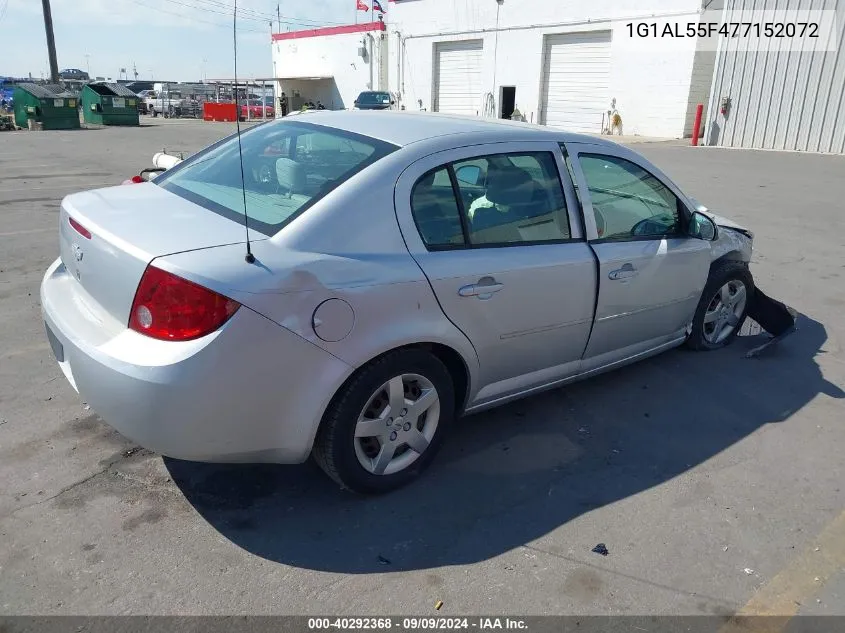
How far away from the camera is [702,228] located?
4367mm

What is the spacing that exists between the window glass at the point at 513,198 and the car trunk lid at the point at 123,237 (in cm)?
104

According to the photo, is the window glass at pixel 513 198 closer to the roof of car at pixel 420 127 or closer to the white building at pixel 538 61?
the roof of car at pixel 420 127

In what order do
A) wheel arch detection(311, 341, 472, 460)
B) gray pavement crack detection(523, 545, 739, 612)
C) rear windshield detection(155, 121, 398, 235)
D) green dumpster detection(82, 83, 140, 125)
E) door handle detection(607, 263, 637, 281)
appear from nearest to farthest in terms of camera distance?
gray pavement crack detection(523, 545, 739, 612)
wheel arch detection(311, 341, 472, 460)
rear windshield detection(155, 121, 398, 235)
door handle detection(607, 263, 637, 281)
green dumpster detection(82, 83, 140, 125)

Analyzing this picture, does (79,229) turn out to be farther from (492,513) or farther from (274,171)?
(492,513)

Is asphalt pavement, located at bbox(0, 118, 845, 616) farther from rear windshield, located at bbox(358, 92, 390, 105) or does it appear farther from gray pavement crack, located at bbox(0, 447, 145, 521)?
rear windshield, located at bbox(358, 92, 390, 105)

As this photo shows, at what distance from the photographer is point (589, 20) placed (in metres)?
28.6

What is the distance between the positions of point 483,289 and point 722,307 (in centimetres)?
266

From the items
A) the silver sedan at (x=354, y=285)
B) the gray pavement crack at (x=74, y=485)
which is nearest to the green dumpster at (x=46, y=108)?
the silver sedan at (x=354, y=285)

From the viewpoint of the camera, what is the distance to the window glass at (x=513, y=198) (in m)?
3.20

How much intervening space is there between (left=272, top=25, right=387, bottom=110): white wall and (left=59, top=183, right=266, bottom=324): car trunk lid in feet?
134

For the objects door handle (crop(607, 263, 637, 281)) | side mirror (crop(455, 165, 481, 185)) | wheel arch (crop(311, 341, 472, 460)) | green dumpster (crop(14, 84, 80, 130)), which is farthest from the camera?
green dumpster (crop(14, 84, 80, 130))

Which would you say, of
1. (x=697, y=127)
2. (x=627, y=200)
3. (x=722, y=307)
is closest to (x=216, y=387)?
(x=627, y=200)

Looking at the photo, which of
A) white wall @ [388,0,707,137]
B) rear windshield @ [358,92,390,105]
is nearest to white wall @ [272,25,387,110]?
white wall @ [388,0,707,137]

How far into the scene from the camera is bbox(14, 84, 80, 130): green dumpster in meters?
27.2
